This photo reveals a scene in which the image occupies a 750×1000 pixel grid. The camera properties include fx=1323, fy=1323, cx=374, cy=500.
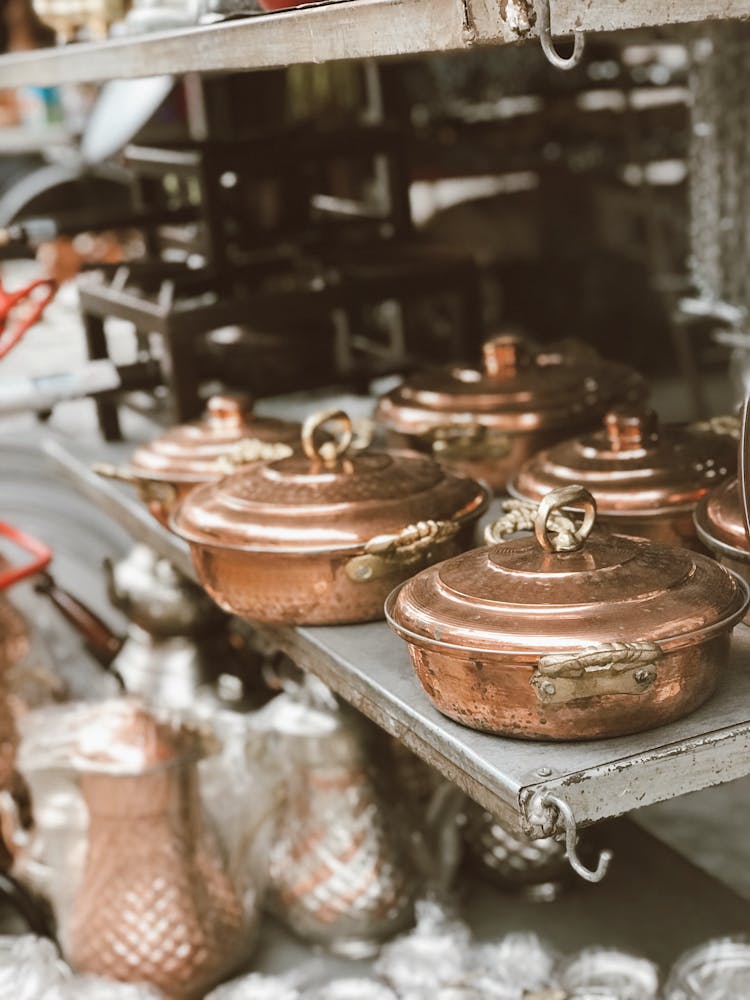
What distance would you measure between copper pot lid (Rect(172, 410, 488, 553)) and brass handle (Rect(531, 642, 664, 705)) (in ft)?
1.38

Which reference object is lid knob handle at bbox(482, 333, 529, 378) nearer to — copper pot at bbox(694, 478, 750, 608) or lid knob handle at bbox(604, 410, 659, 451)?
lid knob handle at bbox(604, 410, 659, 451)

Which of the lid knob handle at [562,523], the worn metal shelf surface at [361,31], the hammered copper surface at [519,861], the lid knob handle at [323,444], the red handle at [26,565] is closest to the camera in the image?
the worn metal shelf surface at [361,31]

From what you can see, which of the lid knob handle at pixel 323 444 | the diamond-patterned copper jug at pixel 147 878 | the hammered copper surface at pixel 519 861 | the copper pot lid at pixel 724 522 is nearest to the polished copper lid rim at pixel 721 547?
the copper pot lid at pixel 724 522

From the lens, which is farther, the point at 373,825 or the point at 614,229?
the point at 614,229

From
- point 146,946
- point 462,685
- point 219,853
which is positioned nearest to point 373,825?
point 219,853

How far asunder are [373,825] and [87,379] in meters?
0.96

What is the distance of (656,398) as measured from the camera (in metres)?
5.50

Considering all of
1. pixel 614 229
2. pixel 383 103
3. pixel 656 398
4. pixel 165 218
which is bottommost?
pixel 656 398

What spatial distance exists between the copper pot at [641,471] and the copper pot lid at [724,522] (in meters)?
0.09

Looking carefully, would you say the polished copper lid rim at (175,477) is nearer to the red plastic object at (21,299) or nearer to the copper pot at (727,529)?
the red plastic object at (21,299)

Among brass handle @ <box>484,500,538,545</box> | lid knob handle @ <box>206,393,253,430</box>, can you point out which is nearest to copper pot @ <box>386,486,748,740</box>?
brass handle @ <box>484,500,538,545</box>

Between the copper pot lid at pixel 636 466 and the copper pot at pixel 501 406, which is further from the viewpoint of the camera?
the copper pot at pixel 501 406

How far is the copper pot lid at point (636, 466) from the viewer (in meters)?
1.58

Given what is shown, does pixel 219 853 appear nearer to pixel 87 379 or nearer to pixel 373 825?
pixel 373 825
